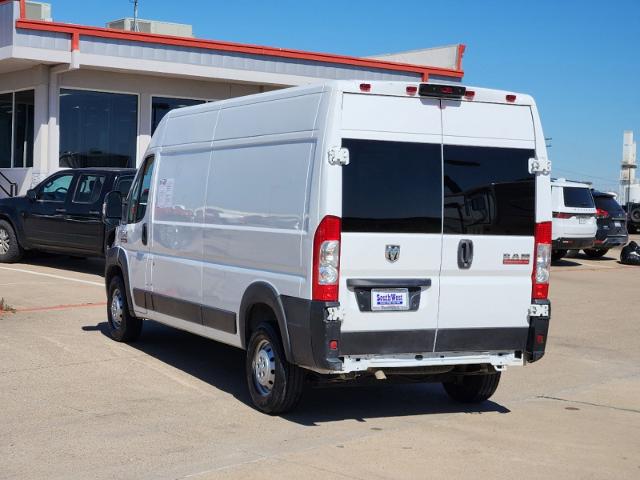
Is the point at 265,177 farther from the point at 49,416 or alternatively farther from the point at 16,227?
the point at 16,227

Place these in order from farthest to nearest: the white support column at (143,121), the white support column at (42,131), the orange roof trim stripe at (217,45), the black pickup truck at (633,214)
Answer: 1. the black pickup truck at (633,214)
2. the white support column at (143,121)
3. the white support column at (42,131)
4. the orange roof trim stripe at (217,45)

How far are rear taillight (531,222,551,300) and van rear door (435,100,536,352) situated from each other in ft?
0.14

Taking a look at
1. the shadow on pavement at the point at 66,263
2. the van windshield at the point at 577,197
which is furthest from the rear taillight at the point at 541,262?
the van windshield at the point at 577,197

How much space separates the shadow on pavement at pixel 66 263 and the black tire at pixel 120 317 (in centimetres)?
650

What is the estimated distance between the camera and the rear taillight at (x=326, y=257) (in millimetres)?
7191

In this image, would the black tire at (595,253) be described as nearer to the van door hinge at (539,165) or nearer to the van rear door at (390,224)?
the van door hinge at (539,165)

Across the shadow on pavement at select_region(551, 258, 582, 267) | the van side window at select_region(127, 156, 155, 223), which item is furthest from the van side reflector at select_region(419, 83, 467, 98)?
the shadow on pavement at select_region(551, 258, 582, 267)

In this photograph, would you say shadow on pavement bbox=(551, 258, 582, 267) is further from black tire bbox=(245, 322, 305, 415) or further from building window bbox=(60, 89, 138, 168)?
black tire bbox=(245, 322, 305, 415)

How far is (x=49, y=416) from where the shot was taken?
769 cm

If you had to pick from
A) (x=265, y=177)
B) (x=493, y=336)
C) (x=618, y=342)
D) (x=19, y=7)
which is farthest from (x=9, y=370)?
(x=19, y=7)

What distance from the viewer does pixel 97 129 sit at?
77.3 feet

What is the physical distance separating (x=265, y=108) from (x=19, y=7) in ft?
47.8

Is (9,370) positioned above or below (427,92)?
below

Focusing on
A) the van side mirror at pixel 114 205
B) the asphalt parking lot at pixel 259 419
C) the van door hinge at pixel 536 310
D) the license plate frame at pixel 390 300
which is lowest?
the asphalt parking lot at pixel 259 419
